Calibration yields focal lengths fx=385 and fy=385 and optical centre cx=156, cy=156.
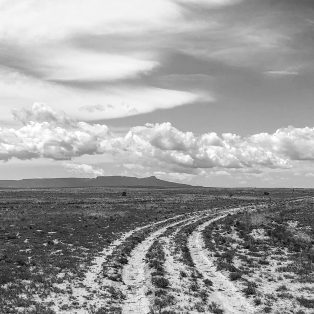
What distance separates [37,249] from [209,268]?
44.9 feet

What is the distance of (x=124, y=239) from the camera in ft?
116

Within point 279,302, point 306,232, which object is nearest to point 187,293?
point 279,302

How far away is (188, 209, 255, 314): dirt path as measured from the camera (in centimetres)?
1695

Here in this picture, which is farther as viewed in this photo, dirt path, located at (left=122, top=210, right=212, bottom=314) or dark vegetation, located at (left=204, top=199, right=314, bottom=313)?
dark vegetation, located at (left=204, top=199, right=314, bottom=313)

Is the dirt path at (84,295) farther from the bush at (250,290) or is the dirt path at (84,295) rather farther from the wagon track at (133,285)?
the bush at (250,290)

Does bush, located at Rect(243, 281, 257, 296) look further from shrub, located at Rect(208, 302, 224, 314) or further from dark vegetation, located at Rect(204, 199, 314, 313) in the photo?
shrub, located at Rect(208, 302, 224, 314)

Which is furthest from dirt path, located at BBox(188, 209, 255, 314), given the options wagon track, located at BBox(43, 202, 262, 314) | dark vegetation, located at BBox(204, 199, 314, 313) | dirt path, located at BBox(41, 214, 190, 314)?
dirt path, located at BBox(41, 214, 190, 314)

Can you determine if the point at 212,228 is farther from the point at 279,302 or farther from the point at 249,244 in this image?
the point at 279,302

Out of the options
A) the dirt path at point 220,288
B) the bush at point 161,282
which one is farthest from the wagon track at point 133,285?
the bush at point 161,282

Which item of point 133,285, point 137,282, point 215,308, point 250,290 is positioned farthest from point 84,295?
point 250,290

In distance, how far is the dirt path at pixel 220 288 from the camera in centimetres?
1695

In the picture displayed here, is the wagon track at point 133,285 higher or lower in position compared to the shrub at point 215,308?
lower

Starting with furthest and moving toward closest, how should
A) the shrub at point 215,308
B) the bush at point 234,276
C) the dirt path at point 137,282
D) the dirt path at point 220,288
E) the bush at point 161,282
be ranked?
the bush at point 234,276 < the bush at point 161,282 < the dirt path at point 220,288 < the dirt path at point 137,282 < the shrub at point 215,308

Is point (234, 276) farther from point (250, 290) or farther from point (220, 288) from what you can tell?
point (250, 290)
